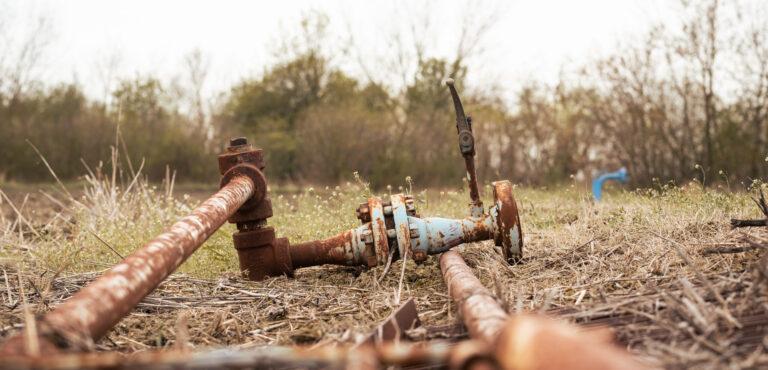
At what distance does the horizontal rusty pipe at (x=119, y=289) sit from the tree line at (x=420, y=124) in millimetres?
7131

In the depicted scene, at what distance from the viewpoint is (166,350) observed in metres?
2.13

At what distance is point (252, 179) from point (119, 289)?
1.65 metres

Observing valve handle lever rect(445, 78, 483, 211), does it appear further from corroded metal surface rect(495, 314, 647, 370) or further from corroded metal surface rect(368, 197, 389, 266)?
corroded metal surface rect(495, 314, 647, 370)

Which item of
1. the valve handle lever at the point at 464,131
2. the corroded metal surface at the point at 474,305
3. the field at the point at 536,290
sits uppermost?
the valve handle lever at the point at 464,131

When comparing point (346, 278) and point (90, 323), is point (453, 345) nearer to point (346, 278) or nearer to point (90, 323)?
point (90, 323)

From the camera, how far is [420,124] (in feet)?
60.5

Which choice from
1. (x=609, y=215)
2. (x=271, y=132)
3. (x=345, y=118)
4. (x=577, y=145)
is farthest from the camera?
→ (x=271, y=132)

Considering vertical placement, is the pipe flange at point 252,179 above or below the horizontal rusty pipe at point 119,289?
above

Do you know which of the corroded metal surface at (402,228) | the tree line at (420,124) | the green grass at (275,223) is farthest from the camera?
the tree line at (420,124)

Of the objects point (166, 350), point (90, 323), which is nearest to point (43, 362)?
point (90, 323)

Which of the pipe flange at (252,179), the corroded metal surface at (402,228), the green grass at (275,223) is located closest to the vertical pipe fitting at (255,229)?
the pipe flange at (252,179)

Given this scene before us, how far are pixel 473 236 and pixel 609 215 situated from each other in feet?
5.79

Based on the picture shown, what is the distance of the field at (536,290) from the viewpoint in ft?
5.61

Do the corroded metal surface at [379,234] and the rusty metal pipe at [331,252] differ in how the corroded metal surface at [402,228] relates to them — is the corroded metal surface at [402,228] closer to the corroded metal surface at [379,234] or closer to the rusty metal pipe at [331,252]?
the corroded metal surface at [379,234]
